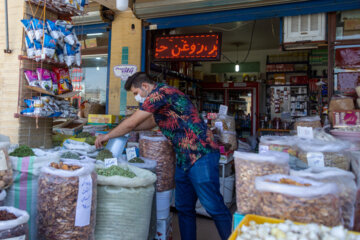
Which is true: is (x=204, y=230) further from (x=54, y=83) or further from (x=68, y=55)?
(x=68, y=55)

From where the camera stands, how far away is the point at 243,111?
9.13 meters

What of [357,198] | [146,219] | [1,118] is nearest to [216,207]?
[146,219]

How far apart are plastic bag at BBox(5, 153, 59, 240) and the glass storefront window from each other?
3727mm

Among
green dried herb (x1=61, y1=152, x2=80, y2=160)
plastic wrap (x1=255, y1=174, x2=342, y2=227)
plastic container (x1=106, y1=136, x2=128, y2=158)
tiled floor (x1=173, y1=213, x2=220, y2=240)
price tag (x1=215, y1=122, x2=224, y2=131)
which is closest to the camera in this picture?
plastic wrap (x1=255, y1=174, x2=342, y2=227)

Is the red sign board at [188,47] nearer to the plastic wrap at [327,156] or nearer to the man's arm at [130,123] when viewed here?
the man's arm at [130,123]

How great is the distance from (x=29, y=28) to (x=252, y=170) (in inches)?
89.1

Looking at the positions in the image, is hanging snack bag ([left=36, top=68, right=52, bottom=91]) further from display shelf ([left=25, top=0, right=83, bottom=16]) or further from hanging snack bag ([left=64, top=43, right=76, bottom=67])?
display shelf ([left=25, top=0, right=83, bottom=16])

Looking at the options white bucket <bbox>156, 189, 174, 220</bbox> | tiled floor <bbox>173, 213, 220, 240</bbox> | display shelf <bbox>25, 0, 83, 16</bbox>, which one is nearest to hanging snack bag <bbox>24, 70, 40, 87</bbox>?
display shelf <bbox>25, 0, 83, 16</bbox>

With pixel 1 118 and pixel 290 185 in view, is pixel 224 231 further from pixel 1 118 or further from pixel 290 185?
pixel 1 118

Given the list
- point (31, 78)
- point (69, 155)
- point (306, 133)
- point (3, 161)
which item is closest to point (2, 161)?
point (3, 161)

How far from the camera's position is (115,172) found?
6.22 ft

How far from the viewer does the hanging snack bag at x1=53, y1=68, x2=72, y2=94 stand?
9.42ft

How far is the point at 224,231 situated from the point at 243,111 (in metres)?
7.26

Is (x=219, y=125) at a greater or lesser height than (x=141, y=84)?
lesser
